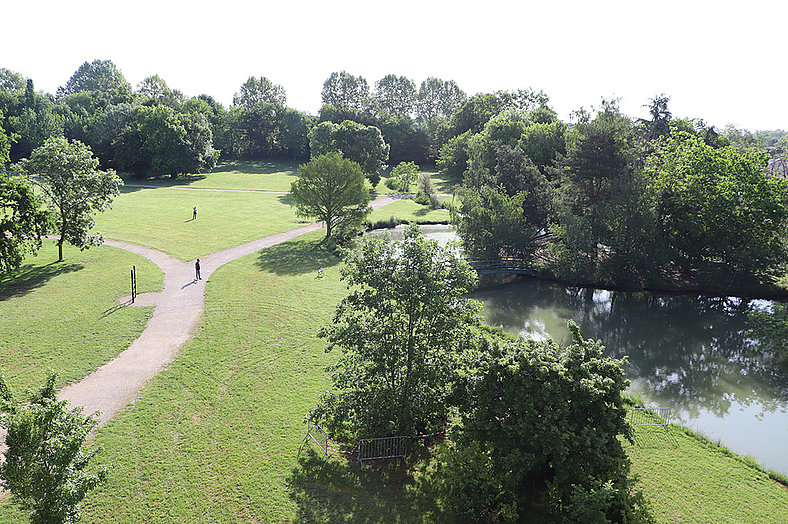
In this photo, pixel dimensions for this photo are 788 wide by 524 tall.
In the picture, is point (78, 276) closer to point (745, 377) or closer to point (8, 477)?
point (8, 477)

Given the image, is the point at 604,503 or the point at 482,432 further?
the point at 482,432

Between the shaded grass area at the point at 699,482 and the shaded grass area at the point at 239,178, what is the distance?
65.3 metres

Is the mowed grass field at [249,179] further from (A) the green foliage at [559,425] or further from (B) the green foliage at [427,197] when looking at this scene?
(A) the green foliage at [559,425]

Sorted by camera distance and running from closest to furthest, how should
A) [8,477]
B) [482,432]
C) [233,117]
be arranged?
[8,477] < [482,432] < [233,117]

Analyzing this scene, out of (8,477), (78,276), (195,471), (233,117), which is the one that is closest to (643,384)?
(195,471)

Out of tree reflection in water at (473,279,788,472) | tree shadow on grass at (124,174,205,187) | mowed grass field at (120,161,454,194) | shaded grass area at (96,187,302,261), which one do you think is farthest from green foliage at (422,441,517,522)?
tree shadow on grass at (124,174,205,187)

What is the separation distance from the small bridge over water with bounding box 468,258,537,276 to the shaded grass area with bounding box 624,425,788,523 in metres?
21.1

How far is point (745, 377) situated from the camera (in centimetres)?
2314

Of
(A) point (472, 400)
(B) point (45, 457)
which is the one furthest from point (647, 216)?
(B) point (45, 457)

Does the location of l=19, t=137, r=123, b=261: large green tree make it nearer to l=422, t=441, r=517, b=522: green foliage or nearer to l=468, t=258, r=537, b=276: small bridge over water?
l=468, t=258, r=537, b=276: small bridge over water

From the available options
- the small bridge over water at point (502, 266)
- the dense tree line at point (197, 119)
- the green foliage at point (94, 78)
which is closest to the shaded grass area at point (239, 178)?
the dense tree line at point (197, 119)

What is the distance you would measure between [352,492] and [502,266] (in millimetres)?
27207

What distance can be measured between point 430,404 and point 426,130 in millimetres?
98316

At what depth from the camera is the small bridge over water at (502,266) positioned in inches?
1478
